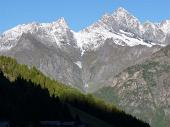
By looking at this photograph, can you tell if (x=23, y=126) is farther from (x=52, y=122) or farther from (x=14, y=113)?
(x=52, y=122)

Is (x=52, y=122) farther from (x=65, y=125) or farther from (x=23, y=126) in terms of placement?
(x=23, y=126)

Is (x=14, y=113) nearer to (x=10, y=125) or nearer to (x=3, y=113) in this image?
(x=3, y=113)

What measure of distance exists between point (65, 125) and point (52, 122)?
4158 millimetres

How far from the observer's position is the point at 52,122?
194250 millimetres

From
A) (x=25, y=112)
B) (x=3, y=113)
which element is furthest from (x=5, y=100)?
(x=3, y=113)

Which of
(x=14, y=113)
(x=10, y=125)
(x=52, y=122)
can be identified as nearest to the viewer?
(x=10, y=125)

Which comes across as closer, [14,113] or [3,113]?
[3,113]

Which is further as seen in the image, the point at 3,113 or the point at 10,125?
the point at 3,113

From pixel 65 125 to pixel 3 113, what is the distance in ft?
106

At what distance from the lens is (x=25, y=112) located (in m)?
200

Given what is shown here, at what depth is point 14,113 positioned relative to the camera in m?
181

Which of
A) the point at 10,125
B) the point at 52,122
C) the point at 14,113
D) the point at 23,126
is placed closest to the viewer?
the point at 10,125

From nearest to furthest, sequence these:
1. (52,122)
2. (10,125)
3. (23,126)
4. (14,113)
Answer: (10,125)
(23,126)
(14,113)
(52,122)

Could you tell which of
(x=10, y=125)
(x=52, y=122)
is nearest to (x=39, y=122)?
(x=52, y=122)
